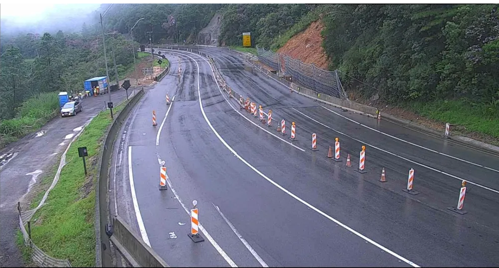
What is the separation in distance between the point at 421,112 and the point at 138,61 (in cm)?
6638

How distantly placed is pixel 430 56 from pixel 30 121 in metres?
31.2

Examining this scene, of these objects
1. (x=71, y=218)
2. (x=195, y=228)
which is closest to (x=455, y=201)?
(x=195, y=228)

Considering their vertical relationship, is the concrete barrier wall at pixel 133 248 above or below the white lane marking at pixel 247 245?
above

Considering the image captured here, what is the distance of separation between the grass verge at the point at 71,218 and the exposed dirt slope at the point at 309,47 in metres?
29.0

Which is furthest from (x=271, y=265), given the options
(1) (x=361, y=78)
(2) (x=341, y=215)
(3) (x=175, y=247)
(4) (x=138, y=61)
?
(4) (x=138, y=61)

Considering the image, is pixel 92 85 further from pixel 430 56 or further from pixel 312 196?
pixel 312 196

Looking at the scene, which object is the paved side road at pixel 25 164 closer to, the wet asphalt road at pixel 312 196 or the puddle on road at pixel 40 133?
the puddle on road at pixel 40 133

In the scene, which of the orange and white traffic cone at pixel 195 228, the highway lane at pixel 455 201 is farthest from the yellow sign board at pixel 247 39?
the orange and white traffic cone at pixel 195 228

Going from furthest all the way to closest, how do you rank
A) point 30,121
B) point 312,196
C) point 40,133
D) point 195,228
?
point 30,121 → point 40,133 → point 312,196 → point 195,228

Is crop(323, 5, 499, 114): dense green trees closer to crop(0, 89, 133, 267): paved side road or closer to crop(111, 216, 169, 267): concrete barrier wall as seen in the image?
crop(111, 216, 169, 267): concrete barrier wall

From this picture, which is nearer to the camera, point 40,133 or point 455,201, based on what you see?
point 455,201

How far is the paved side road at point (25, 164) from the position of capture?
1548 cm

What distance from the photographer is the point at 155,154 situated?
20.9 metres

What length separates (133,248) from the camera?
33.6 feet
